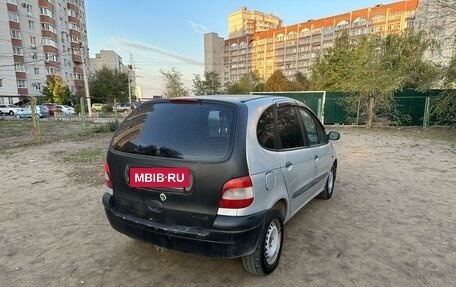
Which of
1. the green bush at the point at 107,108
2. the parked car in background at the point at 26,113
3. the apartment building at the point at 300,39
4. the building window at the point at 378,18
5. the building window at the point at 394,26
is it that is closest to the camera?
the parked car in background at the point at 26,113

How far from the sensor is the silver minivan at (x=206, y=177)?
2211 mm

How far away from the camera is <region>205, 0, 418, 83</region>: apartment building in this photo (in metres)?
69.1

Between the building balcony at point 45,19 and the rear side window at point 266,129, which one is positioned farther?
the building balcony at point 45,19

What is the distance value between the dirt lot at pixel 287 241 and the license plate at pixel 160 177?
34.3 inches

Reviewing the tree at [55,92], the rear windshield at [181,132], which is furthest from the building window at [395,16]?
the rear windshield at [181,132]

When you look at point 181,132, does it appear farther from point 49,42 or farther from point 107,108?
point 49,42

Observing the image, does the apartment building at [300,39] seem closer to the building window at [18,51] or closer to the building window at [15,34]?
the building window at [18,51]

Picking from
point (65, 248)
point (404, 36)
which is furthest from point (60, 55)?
point (65, 248)

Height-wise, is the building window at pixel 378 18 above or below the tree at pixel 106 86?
above

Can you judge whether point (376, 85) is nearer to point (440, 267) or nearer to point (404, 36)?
point (404, 36)

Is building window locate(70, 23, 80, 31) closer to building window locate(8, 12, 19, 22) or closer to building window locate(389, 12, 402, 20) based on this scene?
building window locate(8, 12, 19, 22)

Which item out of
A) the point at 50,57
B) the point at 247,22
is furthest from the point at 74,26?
the point at 247,22

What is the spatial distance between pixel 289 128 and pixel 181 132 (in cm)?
118

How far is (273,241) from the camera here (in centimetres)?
267
